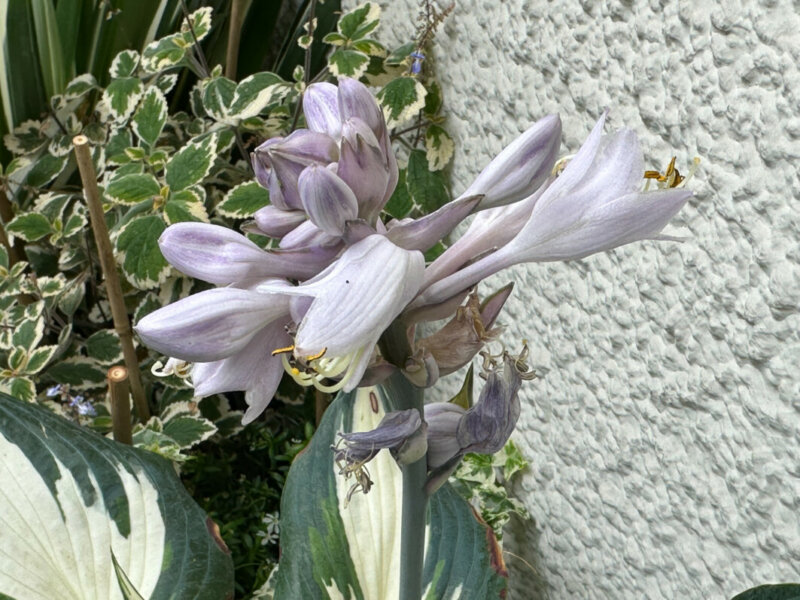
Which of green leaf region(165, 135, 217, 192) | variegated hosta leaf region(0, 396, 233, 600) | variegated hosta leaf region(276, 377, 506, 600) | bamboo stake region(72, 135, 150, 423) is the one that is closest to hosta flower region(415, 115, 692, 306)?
variegated hosta leaf region(276, 377, 506, 600)

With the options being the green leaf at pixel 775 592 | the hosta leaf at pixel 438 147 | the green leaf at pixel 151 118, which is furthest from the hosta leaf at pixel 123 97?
the green leaf at pixel 775 592

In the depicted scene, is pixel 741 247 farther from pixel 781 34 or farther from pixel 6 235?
pixel 6 235

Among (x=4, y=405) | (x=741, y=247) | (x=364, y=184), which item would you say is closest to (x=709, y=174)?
(x=741, y=247)

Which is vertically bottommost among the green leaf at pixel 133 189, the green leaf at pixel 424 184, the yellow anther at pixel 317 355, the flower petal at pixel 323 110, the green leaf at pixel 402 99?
the green leaf at pixel 424 184

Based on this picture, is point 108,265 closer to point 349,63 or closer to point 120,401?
point 120,401

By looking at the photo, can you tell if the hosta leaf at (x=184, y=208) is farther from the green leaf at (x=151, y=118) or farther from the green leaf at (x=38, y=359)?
the green leaf at (x=38, y=359)

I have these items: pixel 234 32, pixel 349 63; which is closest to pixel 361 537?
pixel 349 63

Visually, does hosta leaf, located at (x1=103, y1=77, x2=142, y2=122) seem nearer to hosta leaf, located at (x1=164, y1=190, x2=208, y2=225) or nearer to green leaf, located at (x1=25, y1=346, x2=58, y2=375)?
hosta leaf, located at (x1=164, y1=190, x2=208, y2=225)
